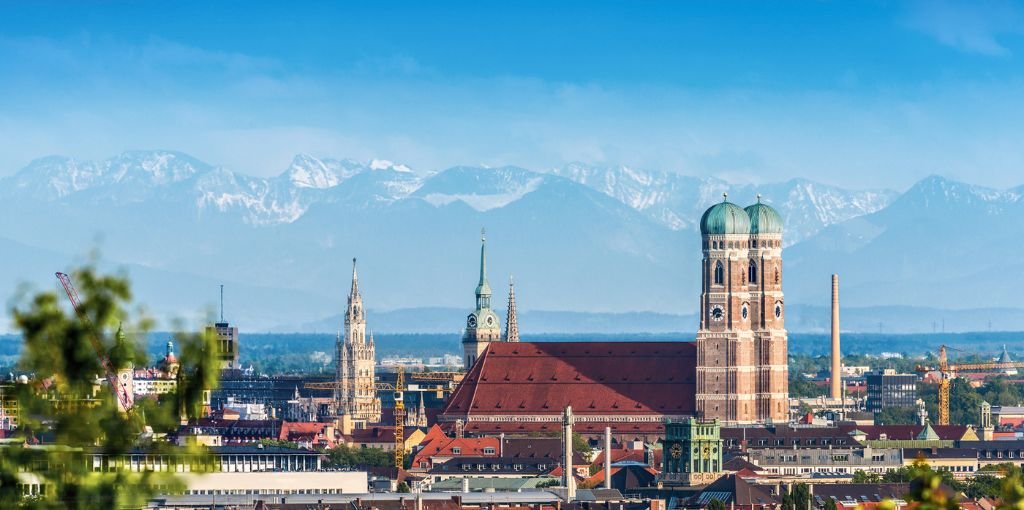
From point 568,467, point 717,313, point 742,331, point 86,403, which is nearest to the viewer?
point 86,403

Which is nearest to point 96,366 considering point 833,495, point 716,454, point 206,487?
point 206,487

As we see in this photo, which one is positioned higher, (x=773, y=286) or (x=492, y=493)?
(x=773, y=286)

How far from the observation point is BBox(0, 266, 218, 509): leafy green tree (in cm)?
3225

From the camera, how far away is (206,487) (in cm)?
11938

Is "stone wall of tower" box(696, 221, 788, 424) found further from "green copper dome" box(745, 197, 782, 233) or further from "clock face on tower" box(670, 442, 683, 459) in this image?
"clock face on tower" box(670, 442, 683, 459)

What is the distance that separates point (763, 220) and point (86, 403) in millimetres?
143503

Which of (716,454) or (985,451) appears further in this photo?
(985,451)

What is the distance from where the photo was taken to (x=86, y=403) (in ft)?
106

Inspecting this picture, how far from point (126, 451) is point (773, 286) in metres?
142

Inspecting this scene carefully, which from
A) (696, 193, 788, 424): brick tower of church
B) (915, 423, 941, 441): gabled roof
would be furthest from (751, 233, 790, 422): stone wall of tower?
(915, 423, 941, 441): gabled roof

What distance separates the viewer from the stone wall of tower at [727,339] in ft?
565

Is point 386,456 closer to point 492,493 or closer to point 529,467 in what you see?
point 529,467

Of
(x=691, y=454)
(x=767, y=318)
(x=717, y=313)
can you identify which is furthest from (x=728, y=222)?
A: (x=691, y=454)

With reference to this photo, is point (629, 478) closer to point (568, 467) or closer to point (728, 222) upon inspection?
point (568, 467)
